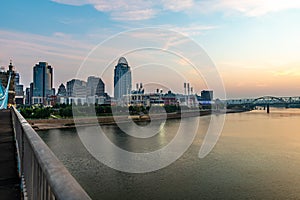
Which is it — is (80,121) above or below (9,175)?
below

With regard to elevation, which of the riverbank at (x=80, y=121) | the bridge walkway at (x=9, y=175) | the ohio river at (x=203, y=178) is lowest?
the ohio river at (x=203, y=178)

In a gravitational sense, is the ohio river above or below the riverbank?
below

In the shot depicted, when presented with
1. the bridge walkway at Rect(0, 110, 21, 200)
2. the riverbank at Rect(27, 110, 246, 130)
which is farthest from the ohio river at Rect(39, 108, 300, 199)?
the riverbank at Rect(27, 110, 246, 130)

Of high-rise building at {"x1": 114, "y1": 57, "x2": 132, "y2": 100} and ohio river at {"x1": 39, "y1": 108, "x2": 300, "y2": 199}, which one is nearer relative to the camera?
ohio river at {"x1": 39, "y1": 108, "x2": 300, "y2": 199}

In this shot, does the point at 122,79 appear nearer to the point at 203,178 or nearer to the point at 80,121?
the point at 80,121

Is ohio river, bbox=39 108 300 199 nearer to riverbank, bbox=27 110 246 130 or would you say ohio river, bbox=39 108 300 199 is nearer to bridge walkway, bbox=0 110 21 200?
bridge walkway, bbox=0 110 21 200

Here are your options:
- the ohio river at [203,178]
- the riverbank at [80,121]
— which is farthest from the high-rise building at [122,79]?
the ohio river at [203,178]

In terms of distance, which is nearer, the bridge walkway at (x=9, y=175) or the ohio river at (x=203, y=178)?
the bridge walkway at (x=9, y=175)

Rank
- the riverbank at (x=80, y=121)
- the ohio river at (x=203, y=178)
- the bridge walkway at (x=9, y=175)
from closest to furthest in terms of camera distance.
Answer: the bridge walkway at (x=9, y=175), the ohio river at (x=203, y=178), the riverbank at (x=80, y=121)

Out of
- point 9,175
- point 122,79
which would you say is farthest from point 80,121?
point 9,175

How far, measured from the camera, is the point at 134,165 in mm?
15172

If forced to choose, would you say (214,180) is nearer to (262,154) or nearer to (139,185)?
(139,185)

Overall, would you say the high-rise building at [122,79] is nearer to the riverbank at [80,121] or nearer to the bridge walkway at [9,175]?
the riverbank at [80,121]

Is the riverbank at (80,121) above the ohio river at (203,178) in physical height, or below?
above
